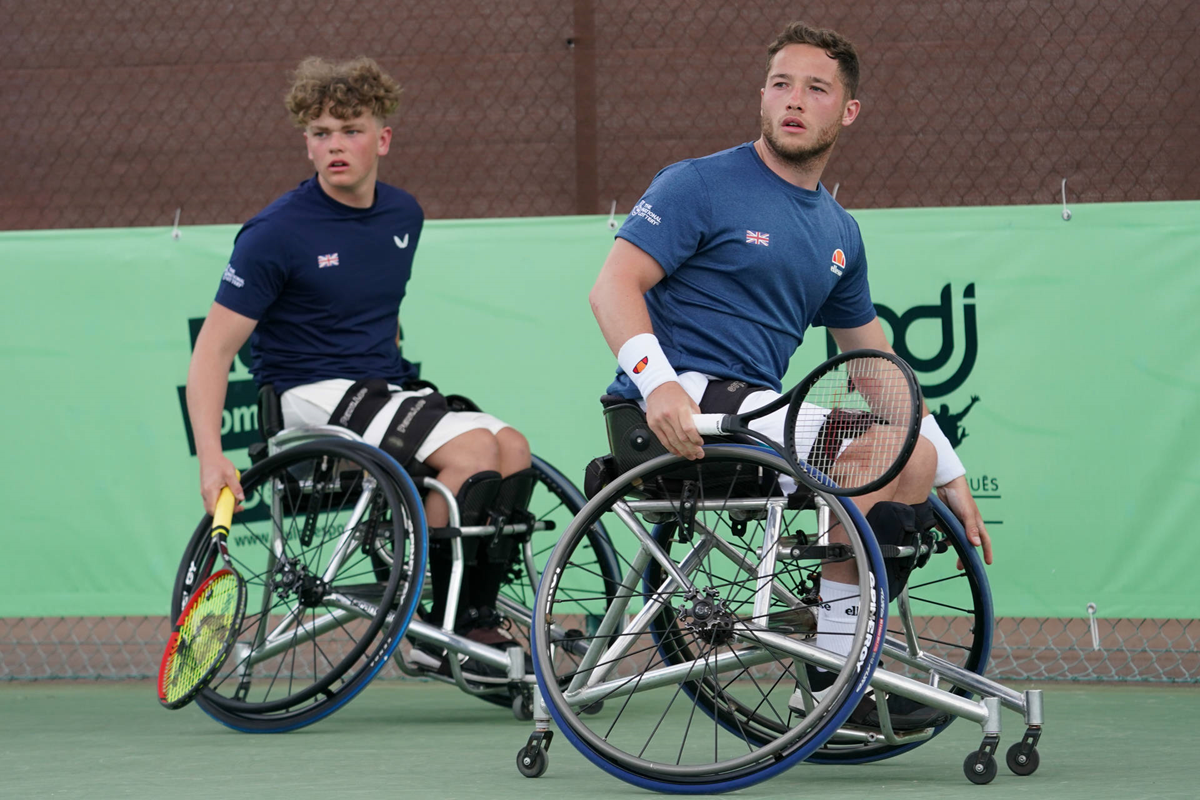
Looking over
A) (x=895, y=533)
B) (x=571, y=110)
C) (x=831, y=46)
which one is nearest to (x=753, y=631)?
(x=895, y=533)

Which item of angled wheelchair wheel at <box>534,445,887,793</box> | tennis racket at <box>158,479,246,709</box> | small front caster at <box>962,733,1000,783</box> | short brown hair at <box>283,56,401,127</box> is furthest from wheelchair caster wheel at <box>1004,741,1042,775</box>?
short brown hair at <box>283,56,401,127</box>

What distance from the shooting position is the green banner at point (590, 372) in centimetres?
398

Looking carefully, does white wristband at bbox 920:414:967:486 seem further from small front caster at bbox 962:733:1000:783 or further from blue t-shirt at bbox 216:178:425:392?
blue t-shirt at bbox 216:178:425:392

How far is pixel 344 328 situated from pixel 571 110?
1866mm

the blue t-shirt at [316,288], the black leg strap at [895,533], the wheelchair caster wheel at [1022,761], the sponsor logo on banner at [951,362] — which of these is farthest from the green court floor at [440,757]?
the blue t-shirt at [316,288]

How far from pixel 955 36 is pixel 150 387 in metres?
2.77

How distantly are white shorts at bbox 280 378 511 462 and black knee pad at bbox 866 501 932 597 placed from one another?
48.9 inches

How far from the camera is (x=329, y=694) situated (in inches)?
129

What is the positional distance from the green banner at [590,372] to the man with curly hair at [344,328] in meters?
0.58

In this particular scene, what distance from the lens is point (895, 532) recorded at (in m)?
2.47

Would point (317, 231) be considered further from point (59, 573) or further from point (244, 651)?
point (59, 573)

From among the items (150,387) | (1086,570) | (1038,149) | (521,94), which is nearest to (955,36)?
(1038,149)

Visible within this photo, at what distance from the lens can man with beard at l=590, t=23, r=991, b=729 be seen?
2.57m

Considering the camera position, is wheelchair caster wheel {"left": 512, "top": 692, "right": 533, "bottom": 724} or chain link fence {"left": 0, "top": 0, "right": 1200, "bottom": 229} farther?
chain link fence {"left": 0, "top": 0, "right": 1200, "bottom": 229}
